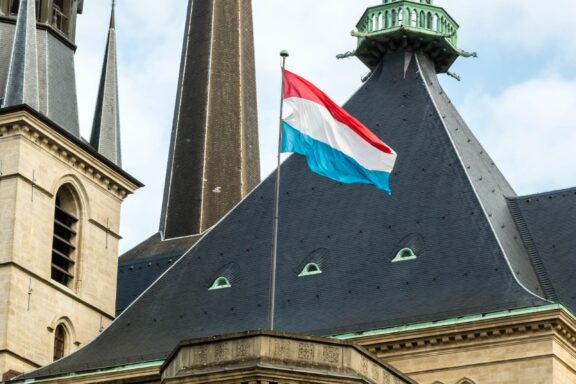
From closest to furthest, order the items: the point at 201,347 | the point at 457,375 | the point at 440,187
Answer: the point at 201,347, the point at 457,375, the point at 440,187

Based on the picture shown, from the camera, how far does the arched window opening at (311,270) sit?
46.6 m

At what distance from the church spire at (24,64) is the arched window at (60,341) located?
624cm

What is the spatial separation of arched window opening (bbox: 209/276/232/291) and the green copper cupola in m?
8.91

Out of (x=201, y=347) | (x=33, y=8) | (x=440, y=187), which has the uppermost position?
(x=33, y=8)

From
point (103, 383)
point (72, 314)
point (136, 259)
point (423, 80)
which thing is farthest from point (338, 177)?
point (136, 259)

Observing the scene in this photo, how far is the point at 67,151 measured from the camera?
174 ft

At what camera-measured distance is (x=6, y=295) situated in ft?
165

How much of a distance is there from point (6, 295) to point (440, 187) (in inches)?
475

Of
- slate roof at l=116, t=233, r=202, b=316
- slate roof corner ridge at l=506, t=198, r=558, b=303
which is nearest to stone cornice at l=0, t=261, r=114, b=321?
slate roof at l=116, t=233, r=202, b=316

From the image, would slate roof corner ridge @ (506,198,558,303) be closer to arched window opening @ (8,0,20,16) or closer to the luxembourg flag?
the luxembourg flag

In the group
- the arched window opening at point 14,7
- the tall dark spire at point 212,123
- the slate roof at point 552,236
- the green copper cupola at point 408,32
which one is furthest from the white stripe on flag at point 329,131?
the tall dark spire at point 212,123

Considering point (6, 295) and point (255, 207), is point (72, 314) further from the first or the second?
point (255, 207)

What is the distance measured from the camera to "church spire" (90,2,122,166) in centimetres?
5516

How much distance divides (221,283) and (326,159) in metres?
9.63
